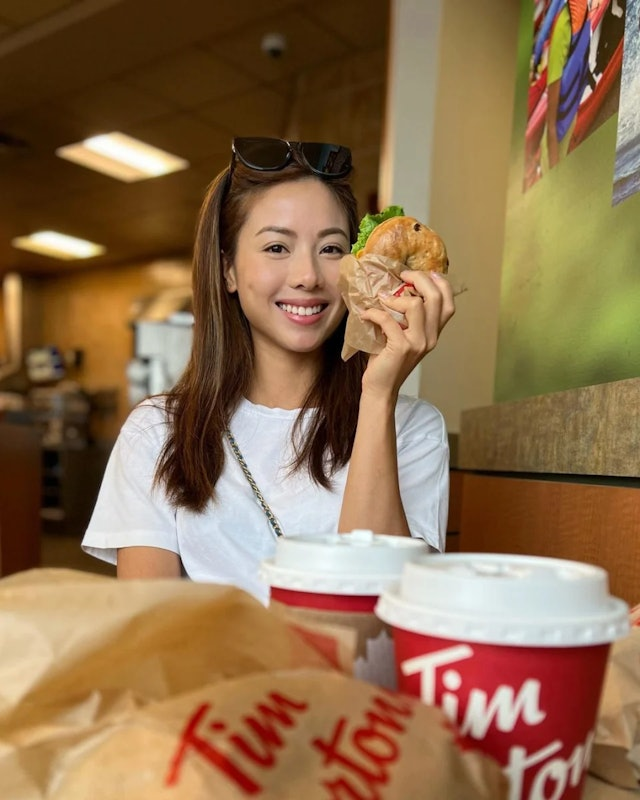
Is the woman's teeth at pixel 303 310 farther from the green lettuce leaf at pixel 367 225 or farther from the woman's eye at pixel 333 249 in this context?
the green lettuce leaf at pixel 367 225

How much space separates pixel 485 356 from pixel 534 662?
2.68 metres

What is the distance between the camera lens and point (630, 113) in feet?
4.82

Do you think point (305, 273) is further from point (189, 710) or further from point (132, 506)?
point (189, 710)

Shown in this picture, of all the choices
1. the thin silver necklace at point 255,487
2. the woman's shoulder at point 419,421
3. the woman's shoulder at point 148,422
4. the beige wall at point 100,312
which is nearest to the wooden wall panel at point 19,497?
the woman's shoulder at point 148,422

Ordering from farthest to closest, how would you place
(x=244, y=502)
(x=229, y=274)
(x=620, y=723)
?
(x=229, y=274) → (x=244, y=502) → (x=620, y=723)

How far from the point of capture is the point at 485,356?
3.05 metres

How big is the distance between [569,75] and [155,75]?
11.4 ft

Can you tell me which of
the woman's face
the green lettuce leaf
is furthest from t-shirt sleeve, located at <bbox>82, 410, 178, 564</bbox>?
the green lettuce leaf

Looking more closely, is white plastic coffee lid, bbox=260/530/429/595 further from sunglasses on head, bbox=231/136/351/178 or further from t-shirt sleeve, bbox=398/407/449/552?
sunglasses on head, bbox=231/136/351/178

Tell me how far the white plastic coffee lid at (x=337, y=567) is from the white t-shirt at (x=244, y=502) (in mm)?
762

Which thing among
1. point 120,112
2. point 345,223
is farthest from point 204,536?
point 120,112

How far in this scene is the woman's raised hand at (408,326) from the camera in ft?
3.71

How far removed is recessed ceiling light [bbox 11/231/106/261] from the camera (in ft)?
28.9

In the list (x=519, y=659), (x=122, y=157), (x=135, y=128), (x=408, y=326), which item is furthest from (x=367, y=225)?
(x=122, y=157)
